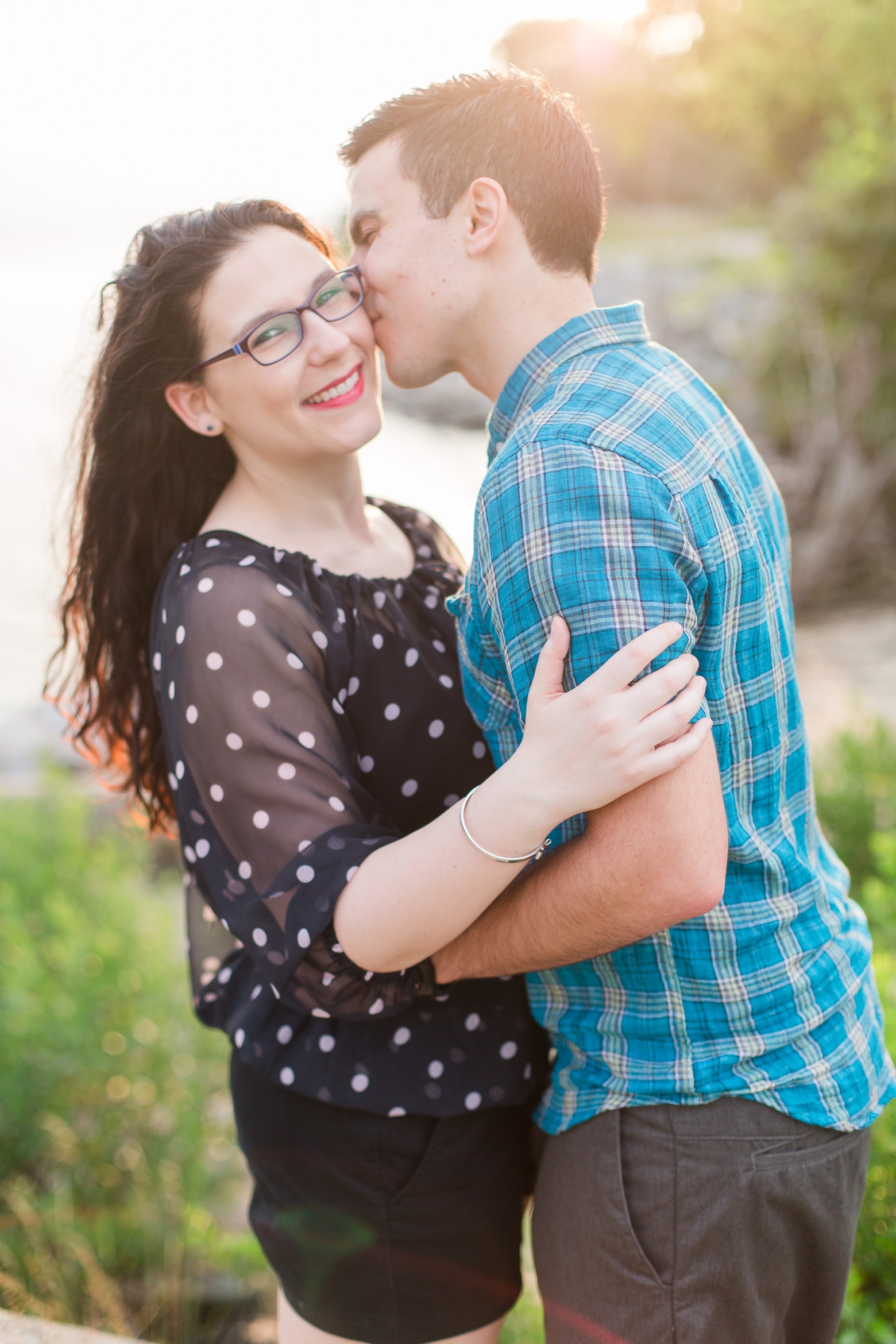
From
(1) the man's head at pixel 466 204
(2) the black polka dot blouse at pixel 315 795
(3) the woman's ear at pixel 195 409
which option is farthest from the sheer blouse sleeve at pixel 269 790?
(1) the man's head at pixel 466 204

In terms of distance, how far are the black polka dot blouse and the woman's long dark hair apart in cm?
31

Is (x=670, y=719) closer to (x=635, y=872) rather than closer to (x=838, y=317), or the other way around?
(x=635, y=872)

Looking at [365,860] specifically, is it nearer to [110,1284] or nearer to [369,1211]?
[369,1211]

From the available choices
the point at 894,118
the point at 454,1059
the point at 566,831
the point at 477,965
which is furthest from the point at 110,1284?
the point at 894,118

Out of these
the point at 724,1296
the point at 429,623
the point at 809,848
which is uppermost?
the point at 429,623

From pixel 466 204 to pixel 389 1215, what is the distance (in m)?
1.85

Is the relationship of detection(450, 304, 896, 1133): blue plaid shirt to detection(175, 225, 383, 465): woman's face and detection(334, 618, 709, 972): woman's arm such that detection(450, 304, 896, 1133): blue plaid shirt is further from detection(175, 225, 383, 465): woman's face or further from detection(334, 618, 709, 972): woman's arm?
detection(175, 225, 383, 465): woman's face

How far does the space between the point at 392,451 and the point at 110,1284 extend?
16974 millimetres

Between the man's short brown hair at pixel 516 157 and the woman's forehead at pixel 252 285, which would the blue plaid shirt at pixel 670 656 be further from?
the woman's forehead at pixel 252 285

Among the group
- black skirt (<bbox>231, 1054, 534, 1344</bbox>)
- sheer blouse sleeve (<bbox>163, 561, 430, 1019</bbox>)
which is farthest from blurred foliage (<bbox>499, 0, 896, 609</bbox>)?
sheer blouse sleeve (<bbox>163, 561, 430, 1019</bbox>)

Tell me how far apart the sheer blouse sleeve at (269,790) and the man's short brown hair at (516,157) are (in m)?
0.84

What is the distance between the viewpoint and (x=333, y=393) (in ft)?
6.35

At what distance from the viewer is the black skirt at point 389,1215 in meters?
1.77

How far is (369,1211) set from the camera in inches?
69.9
